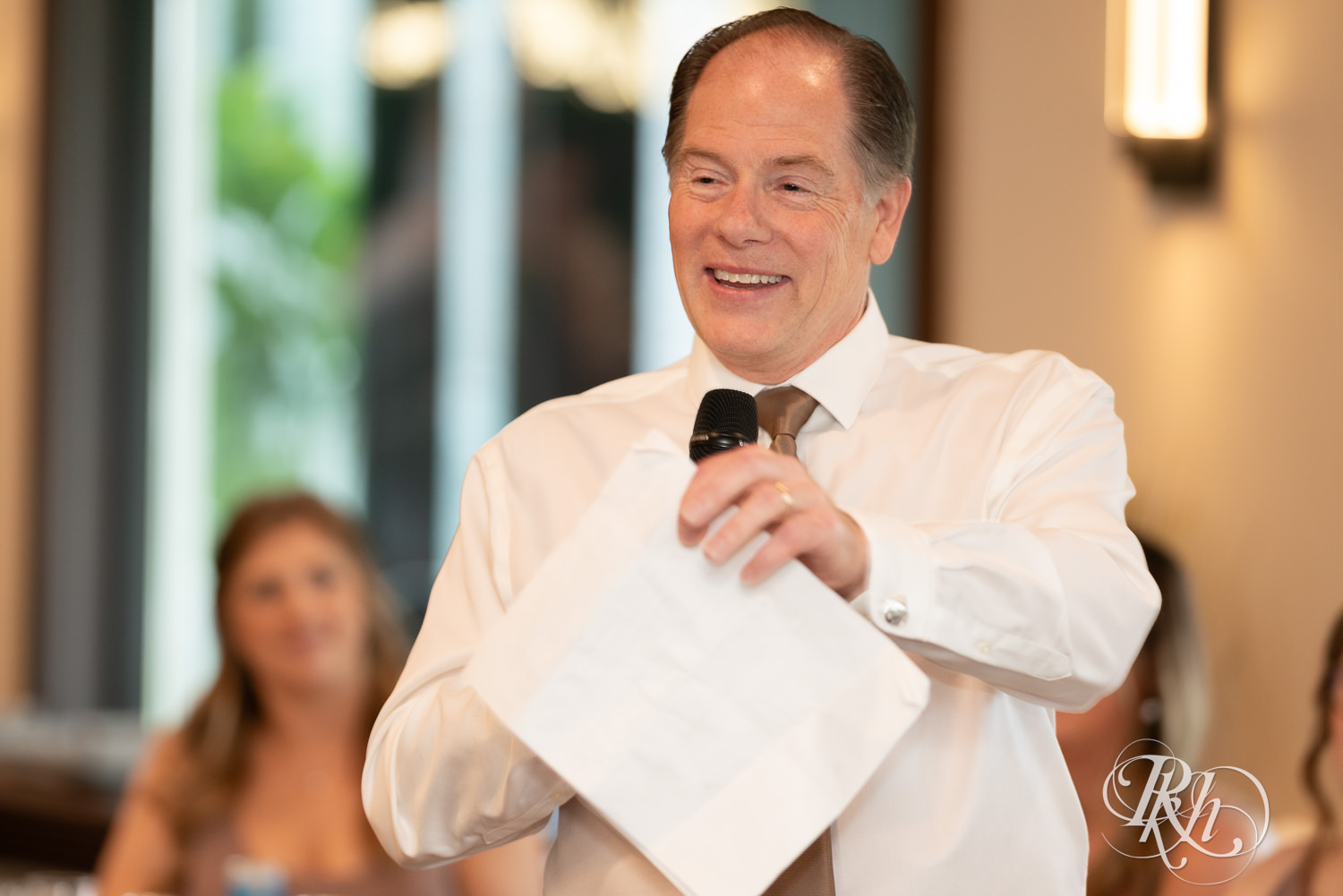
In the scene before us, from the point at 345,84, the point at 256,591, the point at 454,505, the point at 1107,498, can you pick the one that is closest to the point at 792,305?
the point at 1107,498

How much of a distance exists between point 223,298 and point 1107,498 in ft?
12.7

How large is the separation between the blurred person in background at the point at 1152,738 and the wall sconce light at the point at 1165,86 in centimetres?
43

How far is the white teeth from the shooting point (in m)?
1.30

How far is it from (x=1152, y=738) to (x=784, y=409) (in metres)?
0.56

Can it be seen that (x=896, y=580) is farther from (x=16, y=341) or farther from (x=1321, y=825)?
(x=16, y=341)

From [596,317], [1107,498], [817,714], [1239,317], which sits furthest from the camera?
[596,317]

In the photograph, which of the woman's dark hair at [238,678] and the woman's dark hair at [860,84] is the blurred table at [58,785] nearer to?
the woman's dark hair at [238,678]

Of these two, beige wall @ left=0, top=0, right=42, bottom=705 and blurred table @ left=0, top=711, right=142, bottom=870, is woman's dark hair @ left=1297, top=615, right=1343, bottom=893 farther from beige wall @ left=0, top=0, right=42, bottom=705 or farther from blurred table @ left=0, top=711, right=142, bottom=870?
beige wall @ left=0, top=0, right=42, bottom=705

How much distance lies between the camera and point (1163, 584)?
154cm

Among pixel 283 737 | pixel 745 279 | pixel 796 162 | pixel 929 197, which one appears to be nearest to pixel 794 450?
pixel 745 279

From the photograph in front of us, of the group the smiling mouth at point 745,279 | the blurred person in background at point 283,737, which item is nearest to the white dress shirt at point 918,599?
the smiling mouth at point 745,279

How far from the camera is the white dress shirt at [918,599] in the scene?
1068 millimetres

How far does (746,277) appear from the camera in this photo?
51.4 inches

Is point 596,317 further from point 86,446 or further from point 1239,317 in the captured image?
point 1239,317
